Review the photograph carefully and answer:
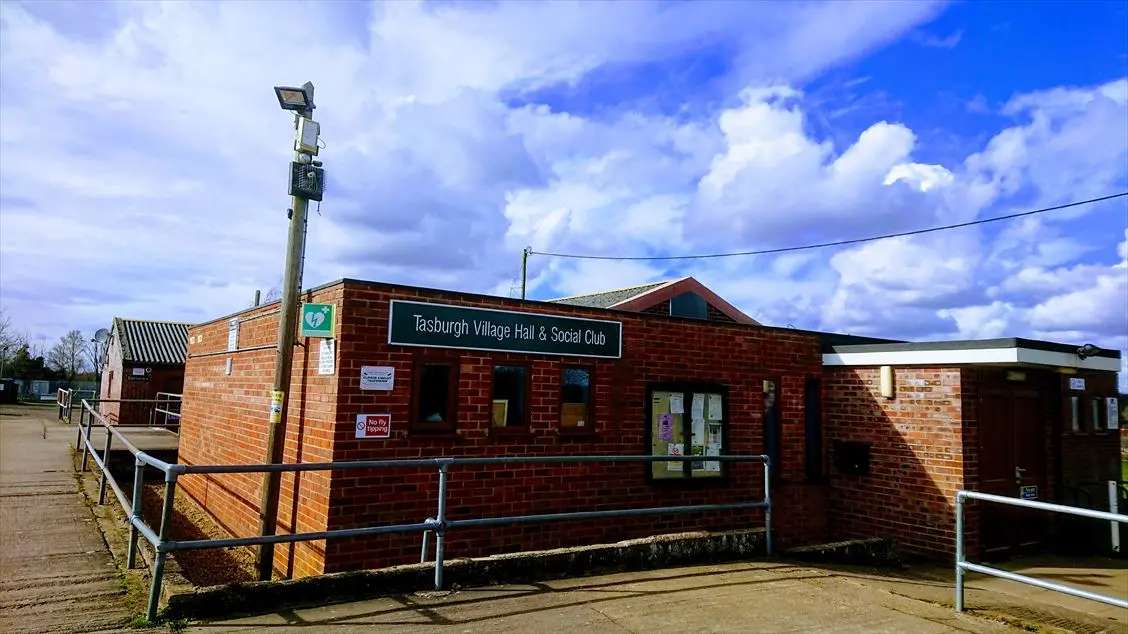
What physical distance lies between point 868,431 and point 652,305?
9.57 metres

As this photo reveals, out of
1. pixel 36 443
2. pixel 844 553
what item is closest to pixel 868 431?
pixel 844 553

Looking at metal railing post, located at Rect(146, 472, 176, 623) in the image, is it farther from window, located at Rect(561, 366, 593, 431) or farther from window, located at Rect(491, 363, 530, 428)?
window, located at Rect(561, 366, 593, 431)

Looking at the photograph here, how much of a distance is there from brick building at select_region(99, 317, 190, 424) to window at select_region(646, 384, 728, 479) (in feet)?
74.0

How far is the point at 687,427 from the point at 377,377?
3833 millimetres

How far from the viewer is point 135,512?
16.6ft

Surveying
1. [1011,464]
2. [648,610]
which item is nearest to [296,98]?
[648,610]

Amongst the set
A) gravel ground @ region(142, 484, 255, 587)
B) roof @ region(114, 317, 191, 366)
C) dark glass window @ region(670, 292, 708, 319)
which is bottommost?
gravel ground @ region(142, 484, 255, 587)

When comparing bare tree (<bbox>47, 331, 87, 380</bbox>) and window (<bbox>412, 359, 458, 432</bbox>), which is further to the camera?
bare tree (<bbox>47, 331, 87, 380</bbox>)

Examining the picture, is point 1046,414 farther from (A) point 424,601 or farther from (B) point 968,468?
(A) point 424,601

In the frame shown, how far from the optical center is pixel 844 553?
7.73 meters

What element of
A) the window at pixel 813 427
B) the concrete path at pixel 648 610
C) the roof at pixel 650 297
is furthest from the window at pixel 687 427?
the roof at pixel 650 297

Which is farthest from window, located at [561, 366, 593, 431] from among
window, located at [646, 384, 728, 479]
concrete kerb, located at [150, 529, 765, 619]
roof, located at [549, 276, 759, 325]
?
roof, located at [549, 276, 759, 325]

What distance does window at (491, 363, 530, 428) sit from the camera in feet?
23.9

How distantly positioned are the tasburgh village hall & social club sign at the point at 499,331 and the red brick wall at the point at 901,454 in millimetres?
3622
